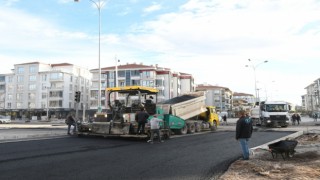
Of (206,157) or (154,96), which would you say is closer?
(206,157)

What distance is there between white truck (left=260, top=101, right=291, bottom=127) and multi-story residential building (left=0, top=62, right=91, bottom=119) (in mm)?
71617

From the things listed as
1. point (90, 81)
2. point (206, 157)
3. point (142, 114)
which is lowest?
point (206, 157)

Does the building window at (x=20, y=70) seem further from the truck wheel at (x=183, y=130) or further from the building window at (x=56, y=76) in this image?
the truck wheel at (x=183, y=130)

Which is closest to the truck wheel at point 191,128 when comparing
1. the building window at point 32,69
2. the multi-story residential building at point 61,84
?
the multi-story residential building at point 61,84

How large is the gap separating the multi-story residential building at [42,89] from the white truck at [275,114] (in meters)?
71.6

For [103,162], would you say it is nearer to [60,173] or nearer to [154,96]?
[60,173]

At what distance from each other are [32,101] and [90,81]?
1813cm

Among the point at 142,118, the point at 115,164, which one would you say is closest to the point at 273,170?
the point at 115,164

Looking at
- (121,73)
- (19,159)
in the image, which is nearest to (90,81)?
(121,73)

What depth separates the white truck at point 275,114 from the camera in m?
34.5

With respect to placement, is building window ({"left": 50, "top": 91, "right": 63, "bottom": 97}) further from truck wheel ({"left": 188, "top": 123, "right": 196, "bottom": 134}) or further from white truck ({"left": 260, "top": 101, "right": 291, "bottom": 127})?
truck wheel ({"left": 188, "top": 123, "right": 196, "bottom": 134})

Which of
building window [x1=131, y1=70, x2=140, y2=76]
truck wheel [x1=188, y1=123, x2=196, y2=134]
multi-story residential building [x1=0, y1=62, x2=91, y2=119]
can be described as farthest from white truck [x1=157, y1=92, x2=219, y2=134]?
multi-story residential building [x1=0, y1=62, x2=91, y2=119]

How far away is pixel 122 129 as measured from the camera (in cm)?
1872

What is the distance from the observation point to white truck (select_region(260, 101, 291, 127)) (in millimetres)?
34531
